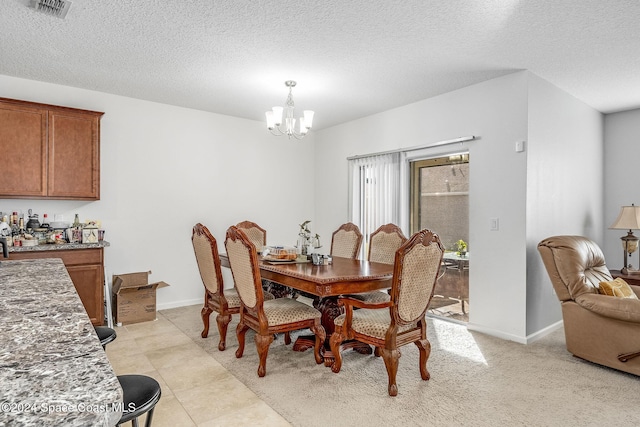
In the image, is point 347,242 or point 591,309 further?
point 347,242

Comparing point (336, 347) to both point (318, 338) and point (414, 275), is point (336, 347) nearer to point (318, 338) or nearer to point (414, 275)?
point (318, 338)

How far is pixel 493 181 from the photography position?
12.1 feet

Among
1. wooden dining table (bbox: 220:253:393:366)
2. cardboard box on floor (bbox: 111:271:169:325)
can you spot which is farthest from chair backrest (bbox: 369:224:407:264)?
cardboard box on floor (bbox: 111:271:169:325)

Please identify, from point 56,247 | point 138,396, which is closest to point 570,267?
point 138,396

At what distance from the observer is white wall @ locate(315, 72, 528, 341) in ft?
11.5

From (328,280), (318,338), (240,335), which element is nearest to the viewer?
(328,280)

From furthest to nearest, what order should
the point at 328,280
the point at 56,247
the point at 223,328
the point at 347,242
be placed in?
the point at 347,242 → the point at 56,247 → the point at 223,328 → the point at 328,280

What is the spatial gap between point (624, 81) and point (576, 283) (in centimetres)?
218

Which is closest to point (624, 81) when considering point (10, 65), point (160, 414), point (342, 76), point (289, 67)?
point (342, 76)

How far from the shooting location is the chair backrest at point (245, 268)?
2.67 meters

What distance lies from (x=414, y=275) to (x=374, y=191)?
2.72 m

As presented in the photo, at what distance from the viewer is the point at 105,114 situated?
13.9 feet

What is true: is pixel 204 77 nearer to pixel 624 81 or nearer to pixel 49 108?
pixel 49 108

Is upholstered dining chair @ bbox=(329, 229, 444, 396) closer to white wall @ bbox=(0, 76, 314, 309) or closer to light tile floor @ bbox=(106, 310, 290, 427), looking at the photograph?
light tile floor @ bbox=(106, 310, 290, 427)
